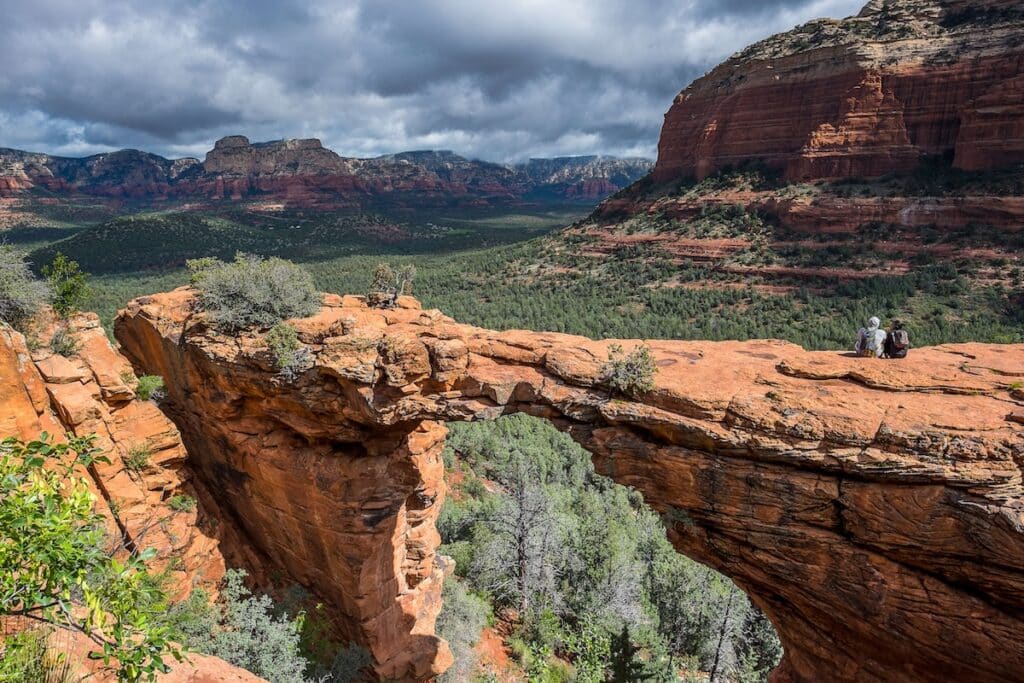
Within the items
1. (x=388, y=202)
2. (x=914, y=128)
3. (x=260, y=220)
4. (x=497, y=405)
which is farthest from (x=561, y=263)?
(x=388, y=202)

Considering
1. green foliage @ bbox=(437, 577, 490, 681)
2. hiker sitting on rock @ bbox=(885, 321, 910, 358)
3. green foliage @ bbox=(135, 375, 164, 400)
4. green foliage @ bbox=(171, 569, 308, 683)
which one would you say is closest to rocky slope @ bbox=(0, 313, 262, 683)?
green foliage @ bbox=(135, 375, 164, 400)

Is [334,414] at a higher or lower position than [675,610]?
higher

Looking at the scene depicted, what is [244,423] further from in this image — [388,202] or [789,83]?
[388,202]

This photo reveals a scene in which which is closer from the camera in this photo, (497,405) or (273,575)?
(497,405)

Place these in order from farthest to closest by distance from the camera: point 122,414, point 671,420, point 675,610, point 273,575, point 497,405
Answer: point 675,610 → point 273,575 → point 122,414 → point 497,405 → point 671,420

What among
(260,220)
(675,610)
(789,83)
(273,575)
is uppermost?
(789,83)

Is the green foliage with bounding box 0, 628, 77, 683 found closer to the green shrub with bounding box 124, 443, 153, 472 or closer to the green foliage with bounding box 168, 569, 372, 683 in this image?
the green foliage with bounding box 168, 569, 372, 683

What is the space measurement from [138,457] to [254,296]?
13.3 ft

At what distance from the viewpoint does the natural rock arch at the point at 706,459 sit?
634 centimetres

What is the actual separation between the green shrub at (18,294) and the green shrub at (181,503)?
180 inches

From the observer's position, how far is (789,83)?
2445 inches

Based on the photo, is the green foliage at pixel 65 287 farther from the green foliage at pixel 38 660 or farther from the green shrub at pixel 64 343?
the green foliage at pixel 38 660

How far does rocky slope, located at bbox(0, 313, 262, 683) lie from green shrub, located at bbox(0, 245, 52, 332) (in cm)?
37

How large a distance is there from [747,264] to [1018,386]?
4711 cm
